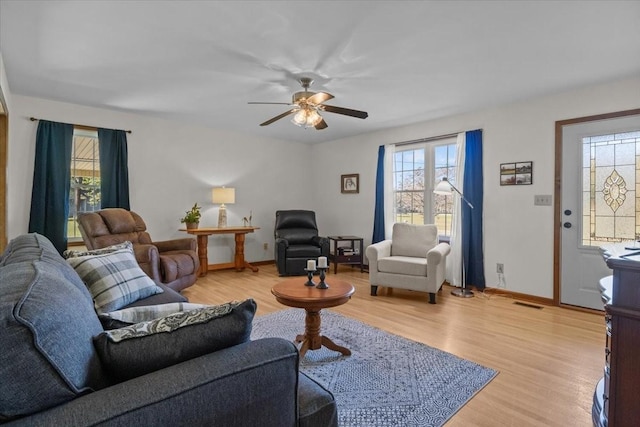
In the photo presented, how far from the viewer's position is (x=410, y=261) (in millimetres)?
3824

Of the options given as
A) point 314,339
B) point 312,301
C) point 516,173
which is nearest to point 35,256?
point 312,301

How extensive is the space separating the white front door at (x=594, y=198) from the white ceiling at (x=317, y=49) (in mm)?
528

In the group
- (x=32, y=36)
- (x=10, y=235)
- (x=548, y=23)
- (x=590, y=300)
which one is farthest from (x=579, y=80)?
(x=10, y=235)

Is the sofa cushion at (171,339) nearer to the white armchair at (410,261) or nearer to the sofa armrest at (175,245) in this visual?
the white armchair at (410,261)

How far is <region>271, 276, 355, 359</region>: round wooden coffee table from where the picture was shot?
2240mm

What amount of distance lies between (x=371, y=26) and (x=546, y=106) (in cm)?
255

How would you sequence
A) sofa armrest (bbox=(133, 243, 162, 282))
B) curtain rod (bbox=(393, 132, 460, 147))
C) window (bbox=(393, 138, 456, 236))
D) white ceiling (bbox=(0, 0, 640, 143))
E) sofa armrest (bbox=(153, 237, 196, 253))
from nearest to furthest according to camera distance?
white ceiling (bbox=(0, 0, 640, 143)), sofa armrest (bbox=(133, 243, 162, 282)), sofa armrest (bbox=(153, 237, 196, 253)), curtain rod (bbox=(393, 132, 460, 147)), window (bbox=(393, 138, 456, 236))

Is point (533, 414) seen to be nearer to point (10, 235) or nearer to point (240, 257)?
point (240, 257)

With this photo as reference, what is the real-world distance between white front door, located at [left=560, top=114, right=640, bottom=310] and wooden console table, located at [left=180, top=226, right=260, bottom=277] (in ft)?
13.4

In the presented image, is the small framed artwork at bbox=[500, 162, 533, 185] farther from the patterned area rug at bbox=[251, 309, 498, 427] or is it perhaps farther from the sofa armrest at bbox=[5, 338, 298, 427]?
the sofa armrest at bbox=[5, 338, 298, 427]

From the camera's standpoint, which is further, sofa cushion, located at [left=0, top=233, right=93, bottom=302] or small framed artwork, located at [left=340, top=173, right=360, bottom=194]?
small framed artwork, located at [left=340, top=173, right=360, bottom=194]

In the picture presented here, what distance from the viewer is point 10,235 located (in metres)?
3.71

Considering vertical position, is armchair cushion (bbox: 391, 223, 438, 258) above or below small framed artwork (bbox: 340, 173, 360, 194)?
below

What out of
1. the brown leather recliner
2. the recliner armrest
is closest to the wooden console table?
the brown leather recliner
